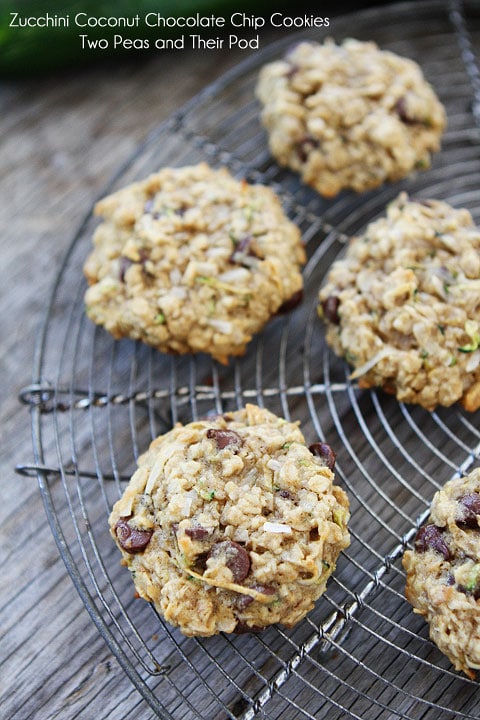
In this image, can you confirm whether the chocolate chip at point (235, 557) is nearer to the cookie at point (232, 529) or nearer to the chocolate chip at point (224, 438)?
the cookie at point (232, 529)

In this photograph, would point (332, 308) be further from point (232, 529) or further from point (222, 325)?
point (232, 529)

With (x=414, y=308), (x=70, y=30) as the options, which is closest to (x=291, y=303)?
(x=414, y=308)

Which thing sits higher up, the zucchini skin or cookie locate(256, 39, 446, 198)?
the zucchini skin

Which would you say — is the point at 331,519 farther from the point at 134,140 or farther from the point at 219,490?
the point at 134,140

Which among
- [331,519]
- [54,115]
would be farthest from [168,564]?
[54,115]

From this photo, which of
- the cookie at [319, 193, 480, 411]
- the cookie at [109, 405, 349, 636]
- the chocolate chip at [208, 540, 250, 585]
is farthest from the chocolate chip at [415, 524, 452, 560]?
the chocolate chip at [208, 540, 250, 585]

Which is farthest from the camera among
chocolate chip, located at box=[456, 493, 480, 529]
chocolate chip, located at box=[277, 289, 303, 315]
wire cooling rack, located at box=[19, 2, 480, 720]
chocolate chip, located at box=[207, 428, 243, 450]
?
chocolate chip, located at box=[277, 289, 303, 315]

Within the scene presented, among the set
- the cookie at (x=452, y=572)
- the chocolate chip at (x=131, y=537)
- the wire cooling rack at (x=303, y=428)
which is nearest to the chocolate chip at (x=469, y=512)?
the cookie at (x=452, y=572)

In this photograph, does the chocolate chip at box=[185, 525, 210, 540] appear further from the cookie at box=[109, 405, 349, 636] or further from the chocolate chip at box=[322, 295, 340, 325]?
the chocolate chip at box=[322, 295, 340, 325]
